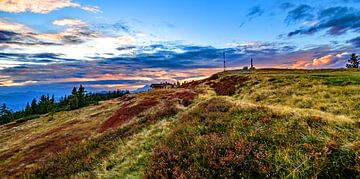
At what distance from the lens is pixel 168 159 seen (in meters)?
9.82

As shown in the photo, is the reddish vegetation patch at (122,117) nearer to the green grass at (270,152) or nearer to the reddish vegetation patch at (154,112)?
the reddish vegetation patch at (154,112)

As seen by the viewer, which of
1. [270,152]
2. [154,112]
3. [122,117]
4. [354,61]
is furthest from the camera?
[354,61]

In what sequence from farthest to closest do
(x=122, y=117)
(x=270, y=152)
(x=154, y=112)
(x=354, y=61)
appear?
(x=354, y=61)
(x=122, y=117)
(x=154, y=112)
(x=270, y=152)

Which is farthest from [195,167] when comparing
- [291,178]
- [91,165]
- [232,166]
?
[91,165]

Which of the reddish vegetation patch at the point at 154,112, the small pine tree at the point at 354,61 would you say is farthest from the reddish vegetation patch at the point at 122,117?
the small pine tree at the point at 354,61

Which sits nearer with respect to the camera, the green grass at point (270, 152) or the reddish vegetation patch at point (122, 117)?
the green grass at point (270, 152)

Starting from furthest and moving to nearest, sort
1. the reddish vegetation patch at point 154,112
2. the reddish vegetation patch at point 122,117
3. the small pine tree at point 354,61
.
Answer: the small pine tree at point 354,61
the reddish vegetation patch at point 122,117
the reddish vegetation patch at point 154,112

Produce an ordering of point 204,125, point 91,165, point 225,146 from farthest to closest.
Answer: point 91,165 → point 204,125 → point 225,146

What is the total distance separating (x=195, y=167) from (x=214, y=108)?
9.34m

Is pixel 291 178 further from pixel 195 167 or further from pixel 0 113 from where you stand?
pixel 0 113

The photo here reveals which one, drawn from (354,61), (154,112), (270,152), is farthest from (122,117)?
(354,61)

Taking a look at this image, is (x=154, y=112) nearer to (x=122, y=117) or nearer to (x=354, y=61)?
(x=122, y=117)

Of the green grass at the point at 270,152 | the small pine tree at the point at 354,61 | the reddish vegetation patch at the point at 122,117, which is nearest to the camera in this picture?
the green grass at the point at 270,152

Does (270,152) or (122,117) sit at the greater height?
(270,152)
